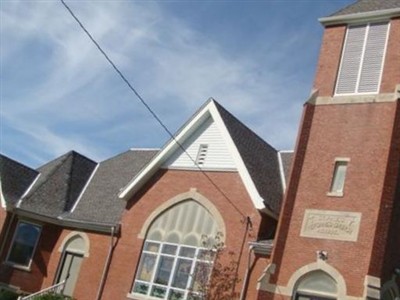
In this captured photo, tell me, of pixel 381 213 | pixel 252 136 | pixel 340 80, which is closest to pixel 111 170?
pixel 252 136

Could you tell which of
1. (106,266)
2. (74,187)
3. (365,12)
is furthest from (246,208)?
(74,187)

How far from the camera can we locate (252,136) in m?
27.3

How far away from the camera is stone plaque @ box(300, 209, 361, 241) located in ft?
60.1

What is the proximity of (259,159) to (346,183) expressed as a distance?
686cm

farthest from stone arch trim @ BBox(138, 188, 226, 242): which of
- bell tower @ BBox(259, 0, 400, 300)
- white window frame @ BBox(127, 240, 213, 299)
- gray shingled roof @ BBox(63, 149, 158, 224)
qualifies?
bell tower @ BBox(259, 0, 400, 300)

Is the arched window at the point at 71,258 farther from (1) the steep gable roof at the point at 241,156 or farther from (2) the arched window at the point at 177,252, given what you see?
(2) the arched window at the point at 177,252

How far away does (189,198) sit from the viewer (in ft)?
81.0

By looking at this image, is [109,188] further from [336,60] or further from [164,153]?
[336,60]

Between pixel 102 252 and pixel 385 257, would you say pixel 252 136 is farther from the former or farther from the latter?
pixel 385 257

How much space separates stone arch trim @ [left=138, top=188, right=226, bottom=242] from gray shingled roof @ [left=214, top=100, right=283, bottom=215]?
198 cm

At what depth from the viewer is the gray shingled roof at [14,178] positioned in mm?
28734

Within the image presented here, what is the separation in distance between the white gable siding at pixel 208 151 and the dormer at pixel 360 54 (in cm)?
505

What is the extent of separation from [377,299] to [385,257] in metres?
1.37

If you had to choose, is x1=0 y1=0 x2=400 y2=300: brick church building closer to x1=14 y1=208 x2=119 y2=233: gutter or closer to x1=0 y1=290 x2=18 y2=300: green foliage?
x1=14 y1=208 x2=119 y2=233: gutter
